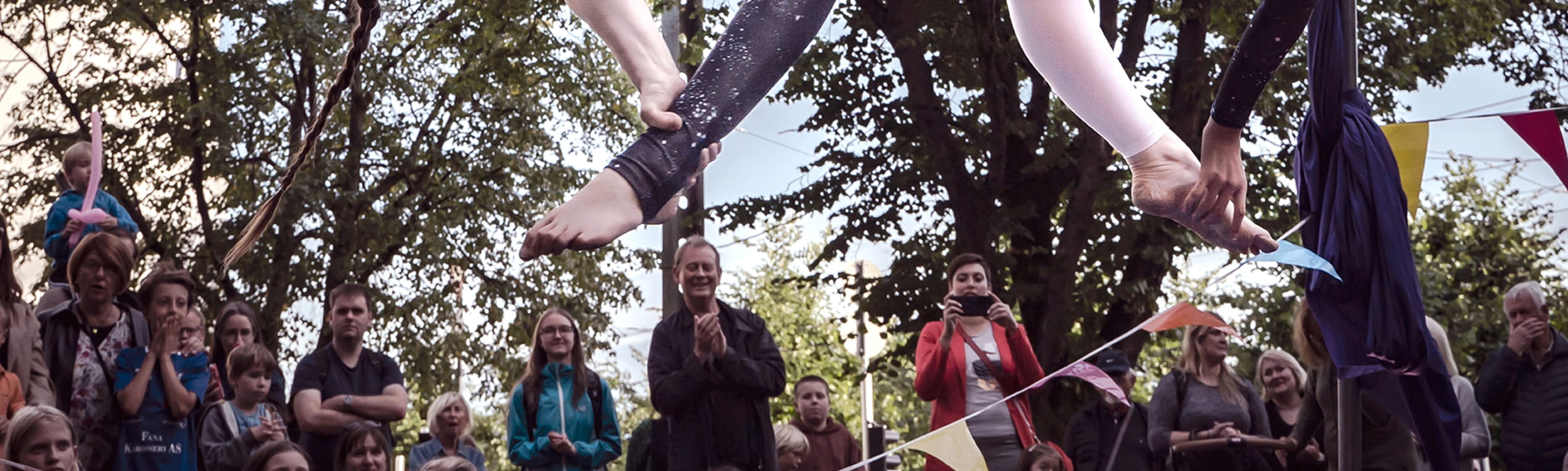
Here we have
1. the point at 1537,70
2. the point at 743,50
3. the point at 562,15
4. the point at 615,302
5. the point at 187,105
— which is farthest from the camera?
the point at 615,302

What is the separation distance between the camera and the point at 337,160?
1189cm

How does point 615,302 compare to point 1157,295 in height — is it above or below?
above

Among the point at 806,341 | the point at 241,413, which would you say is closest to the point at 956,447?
the point at 241,413

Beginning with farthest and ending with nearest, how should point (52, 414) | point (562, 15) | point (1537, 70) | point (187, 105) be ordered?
point (187, 105) → point (562, 15) → point (1537, 70) → point (52, 414)

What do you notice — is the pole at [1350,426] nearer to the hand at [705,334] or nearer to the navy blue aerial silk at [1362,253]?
the navy blue aerial silk at [1362,253]

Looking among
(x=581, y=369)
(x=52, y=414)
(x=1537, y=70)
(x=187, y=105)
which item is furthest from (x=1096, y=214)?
(x=187, y=105)

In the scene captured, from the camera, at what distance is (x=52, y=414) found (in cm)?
358

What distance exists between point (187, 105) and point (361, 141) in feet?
4.19

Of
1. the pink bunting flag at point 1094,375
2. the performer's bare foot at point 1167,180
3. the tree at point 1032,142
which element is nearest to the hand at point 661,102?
the performer's bare foot at point 1167,180

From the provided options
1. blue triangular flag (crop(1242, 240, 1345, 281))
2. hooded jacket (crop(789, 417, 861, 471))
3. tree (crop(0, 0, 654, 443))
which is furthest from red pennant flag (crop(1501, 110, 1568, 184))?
tree (crop(0, 0, 654, 443))

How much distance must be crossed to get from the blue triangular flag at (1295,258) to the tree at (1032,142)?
186 inches

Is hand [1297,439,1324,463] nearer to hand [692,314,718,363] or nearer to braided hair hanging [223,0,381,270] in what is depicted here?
hand [692,314,718,363]

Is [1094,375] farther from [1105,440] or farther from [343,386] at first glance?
[343,386]

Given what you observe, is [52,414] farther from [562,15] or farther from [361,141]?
[361,141]
